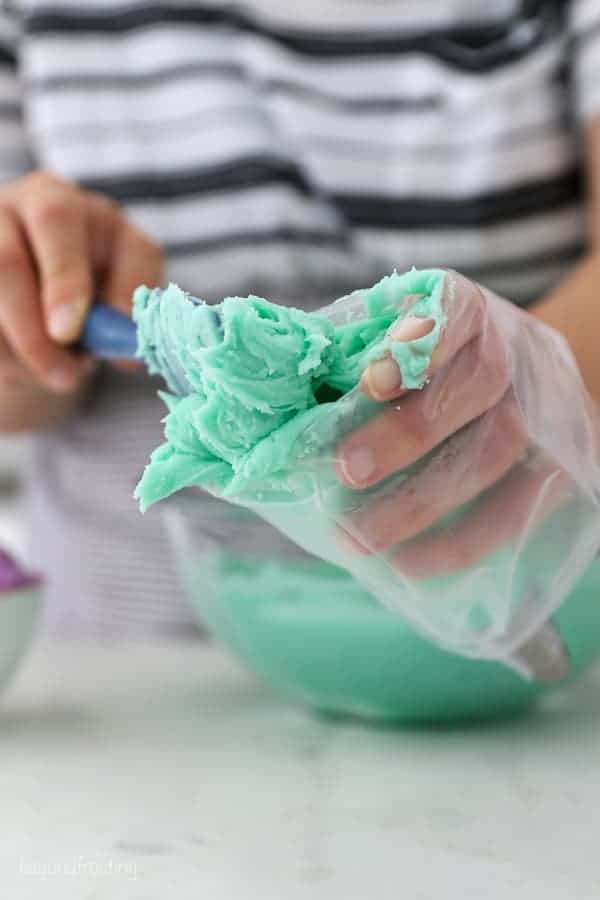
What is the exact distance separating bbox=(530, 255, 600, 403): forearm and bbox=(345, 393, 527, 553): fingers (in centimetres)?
10

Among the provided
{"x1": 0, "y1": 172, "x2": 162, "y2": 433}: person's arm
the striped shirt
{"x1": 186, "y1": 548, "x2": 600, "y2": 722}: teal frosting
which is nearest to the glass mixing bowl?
{"x1": 186, "y1": 548, "x2": 600, "y2": 722}: teal frosting

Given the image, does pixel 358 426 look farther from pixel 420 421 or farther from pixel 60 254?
pixel 60 254

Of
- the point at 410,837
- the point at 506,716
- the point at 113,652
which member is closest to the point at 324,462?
the point at 410,837

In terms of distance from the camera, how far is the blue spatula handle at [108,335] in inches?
21.2

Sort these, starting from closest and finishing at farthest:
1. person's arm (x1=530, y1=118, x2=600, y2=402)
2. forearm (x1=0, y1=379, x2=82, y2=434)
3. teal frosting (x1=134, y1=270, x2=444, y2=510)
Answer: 1. teal frosting (x1=134, y1=270, x2=444, y2=510)
2. person's arm (x1=530, y1=118, x2=600, y2=402)
3. forearm (x1=0, y1=379, x2=82, y2=434)

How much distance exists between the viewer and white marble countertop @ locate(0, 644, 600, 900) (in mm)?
372

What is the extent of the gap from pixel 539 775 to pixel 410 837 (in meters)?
0.09

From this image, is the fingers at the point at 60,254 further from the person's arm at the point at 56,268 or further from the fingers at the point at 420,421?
the fingers at the point at 420,421

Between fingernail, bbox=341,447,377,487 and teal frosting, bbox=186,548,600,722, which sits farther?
teal frosting, bbox=186,548,600,722

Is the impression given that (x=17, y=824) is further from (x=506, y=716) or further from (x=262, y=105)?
(x=262, y=105)

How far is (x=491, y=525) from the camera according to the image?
400 millimetres

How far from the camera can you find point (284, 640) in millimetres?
532

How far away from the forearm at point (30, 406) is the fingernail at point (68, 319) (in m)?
0.14

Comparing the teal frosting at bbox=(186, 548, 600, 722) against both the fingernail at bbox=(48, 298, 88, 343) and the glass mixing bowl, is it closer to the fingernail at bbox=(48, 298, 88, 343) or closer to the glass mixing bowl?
the glass mixing bowl
